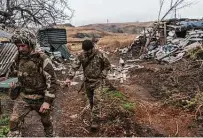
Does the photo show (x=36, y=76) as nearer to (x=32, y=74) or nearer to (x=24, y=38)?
(x=32, y=74)

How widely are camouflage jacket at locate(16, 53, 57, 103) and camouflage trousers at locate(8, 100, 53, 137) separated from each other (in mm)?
100

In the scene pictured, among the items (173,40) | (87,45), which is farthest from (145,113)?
(173,40)

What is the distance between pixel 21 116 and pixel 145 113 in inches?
164

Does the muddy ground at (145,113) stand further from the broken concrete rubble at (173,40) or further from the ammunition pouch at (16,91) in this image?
the broken concrete rubble at (173,40)

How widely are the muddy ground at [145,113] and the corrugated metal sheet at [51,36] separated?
8237 mm

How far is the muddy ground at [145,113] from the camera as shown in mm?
7785

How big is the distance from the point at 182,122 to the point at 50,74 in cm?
388

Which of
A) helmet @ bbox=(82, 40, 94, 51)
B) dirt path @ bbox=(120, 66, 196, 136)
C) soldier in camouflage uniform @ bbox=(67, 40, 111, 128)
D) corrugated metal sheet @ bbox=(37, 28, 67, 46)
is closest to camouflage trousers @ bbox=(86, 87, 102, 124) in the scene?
soldier in camouflage uniform @ bbox=(67, 40, 111, 128)

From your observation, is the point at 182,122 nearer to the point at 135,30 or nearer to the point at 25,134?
the point at 25,134

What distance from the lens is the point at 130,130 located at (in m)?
7.73

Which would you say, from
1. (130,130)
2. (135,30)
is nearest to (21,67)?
(130,130)

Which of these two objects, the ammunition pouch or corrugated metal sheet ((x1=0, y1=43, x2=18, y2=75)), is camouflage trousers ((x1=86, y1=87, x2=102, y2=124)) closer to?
the ammunition pouch

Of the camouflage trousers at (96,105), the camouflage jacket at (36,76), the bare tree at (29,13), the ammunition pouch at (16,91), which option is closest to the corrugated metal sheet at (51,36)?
the bare tree at (29,13)

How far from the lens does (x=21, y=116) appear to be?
18.5 ft
